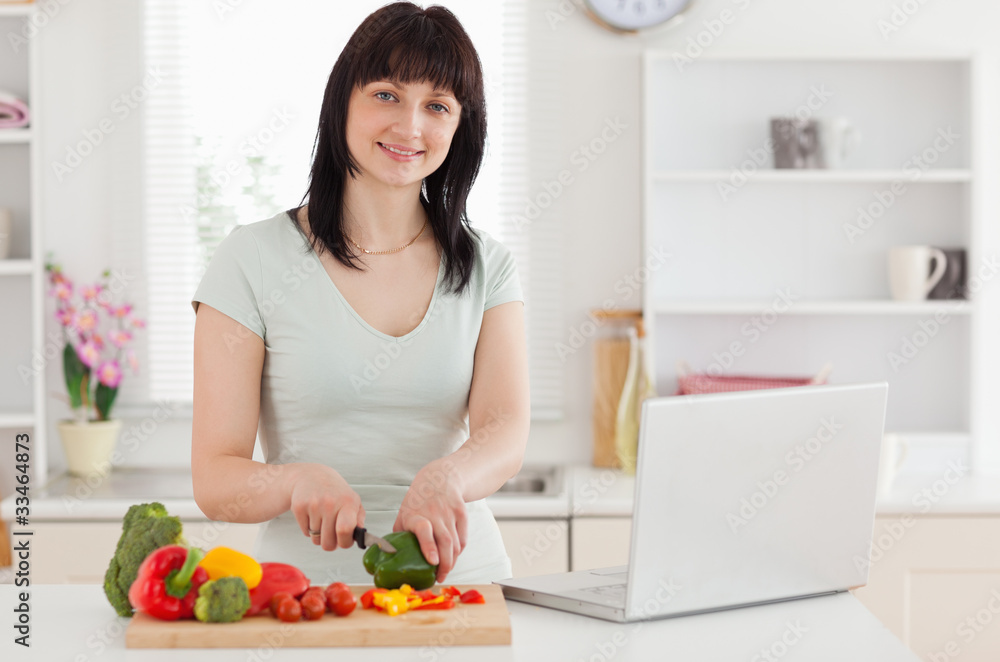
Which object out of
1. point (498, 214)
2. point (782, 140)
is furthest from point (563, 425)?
point (782, 140)

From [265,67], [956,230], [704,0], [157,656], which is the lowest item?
[157,656]

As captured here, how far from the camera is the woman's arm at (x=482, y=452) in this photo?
1.15 m

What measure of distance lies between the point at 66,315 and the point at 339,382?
5.37ft

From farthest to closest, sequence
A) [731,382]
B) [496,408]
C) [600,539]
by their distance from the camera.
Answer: [731,382] → [600,539] → [496,408]

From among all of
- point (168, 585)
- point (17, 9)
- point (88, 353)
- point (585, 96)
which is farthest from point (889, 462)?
point (17, 9)

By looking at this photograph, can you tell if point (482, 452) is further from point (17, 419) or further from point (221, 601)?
point (17, 419)

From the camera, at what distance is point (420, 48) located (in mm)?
1364

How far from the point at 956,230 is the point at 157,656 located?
2549 millimetres

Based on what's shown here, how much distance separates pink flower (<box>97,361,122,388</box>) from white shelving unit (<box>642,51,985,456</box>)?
1.54 meters

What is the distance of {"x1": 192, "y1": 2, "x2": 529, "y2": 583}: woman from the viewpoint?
1354mm

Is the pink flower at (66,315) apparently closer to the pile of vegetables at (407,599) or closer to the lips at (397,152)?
the lips at (397,152)

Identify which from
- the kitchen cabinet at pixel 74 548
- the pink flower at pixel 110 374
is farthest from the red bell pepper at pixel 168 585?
the pink flower at pixel 110 374

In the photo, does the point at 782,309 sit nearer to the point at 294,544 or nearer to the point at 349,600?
the point at 294,544

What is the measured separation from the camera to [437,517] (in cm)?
116
